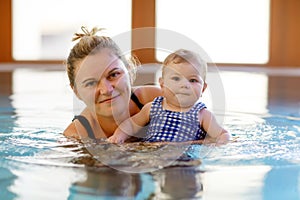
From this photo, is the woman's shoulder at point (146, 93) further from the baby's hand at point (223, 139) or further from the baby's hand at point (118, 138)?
the baby's hand at point (223, 139)

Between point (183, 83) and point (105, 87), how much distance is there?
12.2 inches

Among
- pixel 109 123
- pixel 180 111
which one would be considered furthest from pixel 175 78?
pixel 109 123

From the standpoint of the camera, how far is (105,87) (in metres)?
2.61

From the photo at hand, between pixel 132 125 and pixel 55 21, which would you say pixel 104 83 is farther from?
pixel 55 21

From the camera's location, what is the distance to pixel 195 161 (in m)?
2.35

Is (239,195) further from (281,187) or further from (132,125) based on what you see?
(132,125)

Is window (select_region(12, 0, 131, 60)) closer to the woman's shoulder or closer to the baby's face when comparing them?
the woman's shoulder

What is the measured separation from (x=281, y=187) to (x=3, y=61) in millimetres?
9448

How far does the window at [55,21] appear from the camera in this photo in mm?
10766

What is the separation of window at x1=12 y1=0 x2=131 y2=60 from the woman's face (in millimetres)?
8017

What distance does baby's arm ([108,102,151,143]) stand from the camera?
2.71 meters

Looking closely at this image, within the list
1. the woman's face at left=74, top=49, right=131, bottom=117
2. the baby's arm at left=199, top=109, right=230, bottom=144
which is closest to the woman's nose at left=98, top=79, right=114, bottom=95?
the woman's face at left=74, top=49, right=131, bottom=117

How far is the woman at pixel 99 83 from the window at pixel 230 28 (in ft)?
25.2

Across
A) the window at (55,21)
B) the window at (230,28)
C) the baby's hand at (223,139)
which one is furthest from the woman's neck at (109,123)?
the window at (55,21)
